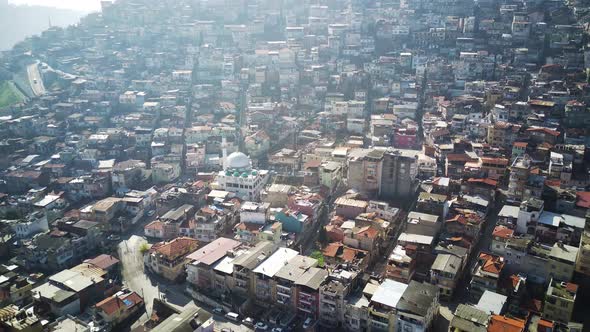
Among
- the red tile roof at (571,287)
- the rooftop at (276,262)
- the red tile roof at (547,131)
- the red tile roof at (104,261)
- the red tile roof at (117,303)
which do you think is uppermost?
the red tile roof at (547,131)

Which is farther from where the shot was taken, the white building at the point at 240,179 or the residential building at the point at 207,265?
the white building at the point at 240,179

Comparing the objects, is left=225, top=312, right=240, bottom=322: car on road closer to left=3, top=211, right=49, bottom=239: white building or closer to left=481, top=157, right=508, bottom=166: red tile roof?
left=3, top=211, right=49, bottom=239: white building

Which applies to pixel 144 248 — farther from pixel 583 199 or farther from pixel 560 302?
pixel 583 199

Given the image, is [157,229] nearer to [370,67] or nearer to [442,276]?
[442,276]

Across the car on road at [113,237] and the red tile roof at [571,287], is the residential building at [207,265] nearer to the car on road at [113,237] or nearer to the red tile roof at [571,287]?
the car on road at [113,237]

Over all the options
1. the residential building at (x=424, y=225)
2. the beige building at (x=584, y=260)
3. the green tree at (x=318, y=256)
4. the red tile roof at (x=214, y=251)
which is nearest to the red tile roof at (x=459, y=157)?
the residential building at (x=424, y=225)

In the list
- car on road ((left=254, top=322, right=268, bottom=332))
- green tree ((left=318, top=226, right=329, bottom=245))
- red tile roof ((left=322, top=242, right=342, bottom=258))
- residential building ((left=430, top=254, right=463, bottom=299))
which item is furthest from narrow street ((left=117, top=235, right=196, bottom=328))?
residential building ((left=430, top=254, right=463, bottom=299))
